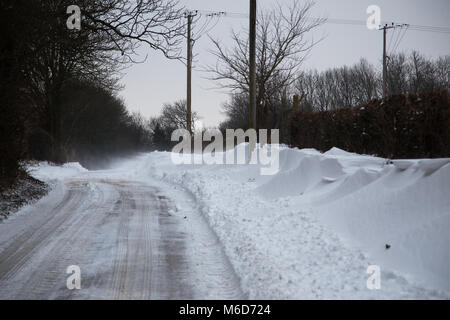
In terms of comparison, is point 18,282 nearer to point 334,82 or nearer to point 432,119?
point 432,119

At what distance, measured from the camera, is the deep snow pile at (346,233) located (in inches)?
146

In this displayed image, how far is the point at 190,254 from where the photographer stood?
16.8ft

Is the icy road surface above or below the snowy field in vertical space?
below

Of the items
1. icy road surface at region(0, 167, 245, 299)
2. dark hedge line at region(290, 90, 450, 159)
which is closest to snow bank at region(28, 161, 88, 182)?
icy road surface at region(0, 167, 245, 299)

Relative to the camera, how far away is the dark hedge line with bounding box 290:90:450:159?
771cm

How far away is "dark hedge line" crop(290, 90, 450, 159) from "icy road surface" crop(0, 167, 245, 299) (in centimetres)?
498

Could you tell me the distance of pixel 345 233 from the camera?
203 inches

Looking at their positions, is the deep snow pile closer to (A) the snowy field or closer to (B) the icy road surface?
(A) the snowy field

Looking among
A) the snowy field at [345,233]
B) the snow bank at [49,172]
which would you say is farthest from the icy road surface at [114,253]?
the snow bank at [49,172]

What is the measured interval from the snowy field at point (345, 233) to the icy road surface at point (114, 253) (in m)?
0.34

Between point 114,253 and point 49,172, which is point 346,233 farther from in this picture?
point 49,172

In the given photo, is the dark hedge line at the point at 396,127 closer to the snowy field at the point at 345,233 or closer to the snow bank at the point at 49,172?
the snowy field at the point at 345,233
